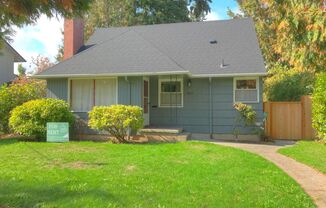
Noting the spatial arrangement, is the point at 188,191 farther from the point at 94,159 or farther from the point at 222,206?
the point at 94,159

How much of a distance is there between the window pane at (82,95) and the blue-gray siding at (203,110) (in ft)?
9.83

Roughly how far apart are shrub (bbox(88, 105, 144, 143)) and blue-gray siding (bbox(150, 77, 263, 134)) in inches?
129

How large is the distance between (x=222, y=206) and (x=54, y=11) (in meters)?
3.81

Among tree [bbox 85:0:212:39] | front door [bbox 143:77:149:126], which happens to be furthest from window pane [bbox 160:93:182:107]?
tree [bbox 85:0:212:39]

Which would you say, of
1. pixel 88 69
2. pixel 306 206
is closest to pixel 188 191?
pixel 306 206

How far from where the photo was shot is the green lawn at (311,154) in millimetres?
9717

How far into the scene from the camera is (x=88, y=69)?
627 inches

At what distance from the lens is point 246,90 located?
16125 millimetres

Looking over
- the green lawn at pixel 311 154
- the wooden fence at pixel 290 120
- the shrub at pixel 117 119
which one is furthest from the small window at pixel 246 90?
Answer: the shrub at pixel 117 119

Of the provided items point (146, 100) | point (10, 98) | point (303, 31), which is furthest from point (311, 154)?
point (10, 98)

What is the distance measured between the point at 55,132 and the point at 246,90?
8.18m

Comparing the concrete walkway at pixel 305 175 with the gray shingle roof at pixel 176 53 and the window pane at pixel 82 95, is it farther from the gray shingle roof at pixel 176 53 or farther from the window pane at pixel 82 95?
the window pane at pixel 82 95

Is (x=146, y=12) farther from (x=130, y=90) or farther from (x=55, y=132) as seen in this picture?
(x=55, y=132)

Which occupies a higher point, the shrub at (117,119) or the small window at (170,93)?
the small window at (170,93)
